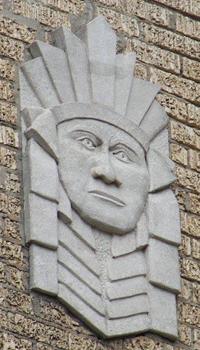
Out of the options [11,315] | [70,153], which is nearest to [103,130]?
[70,153]

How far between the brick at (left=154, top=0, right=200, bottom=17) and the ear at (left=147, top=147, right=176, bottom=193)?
101cm

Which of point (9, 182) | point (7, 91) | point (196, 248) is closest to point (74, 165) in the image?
point (9, 182)

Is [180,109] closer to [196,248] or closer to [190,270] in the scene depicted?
[196,248]

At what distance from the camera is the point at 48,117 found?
1272 centimetres

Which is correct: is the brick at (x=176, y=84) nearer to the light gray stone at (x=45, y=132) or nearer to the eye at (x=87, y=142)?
the eye at (x=87, y=142)

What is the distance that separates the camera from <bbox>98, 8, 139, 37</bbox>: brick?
1348 cm

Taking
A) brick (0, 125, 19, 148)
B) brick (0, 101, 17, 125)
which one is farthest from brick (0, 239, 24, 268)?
brick (0, 101, 17, 125)

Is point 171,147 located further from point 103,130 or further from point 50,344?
point 50,344

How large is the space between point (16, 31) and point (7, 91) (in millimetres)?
378

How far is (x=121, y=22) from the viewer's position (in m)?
13.5

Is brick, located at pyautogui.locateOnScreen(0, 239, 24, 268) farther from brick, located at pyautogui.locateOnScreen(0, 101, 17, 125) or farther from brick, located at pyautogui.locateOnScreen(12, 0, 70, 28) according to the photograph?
brick, located at pyautogui.locateOnScreen(12, 0, 70, 28)

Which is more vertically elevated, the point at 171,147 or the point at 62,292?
the point at 171,147

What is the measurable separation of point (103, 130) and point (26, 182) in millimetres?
572

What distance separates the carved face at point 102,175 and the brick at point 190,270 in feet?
1.18
